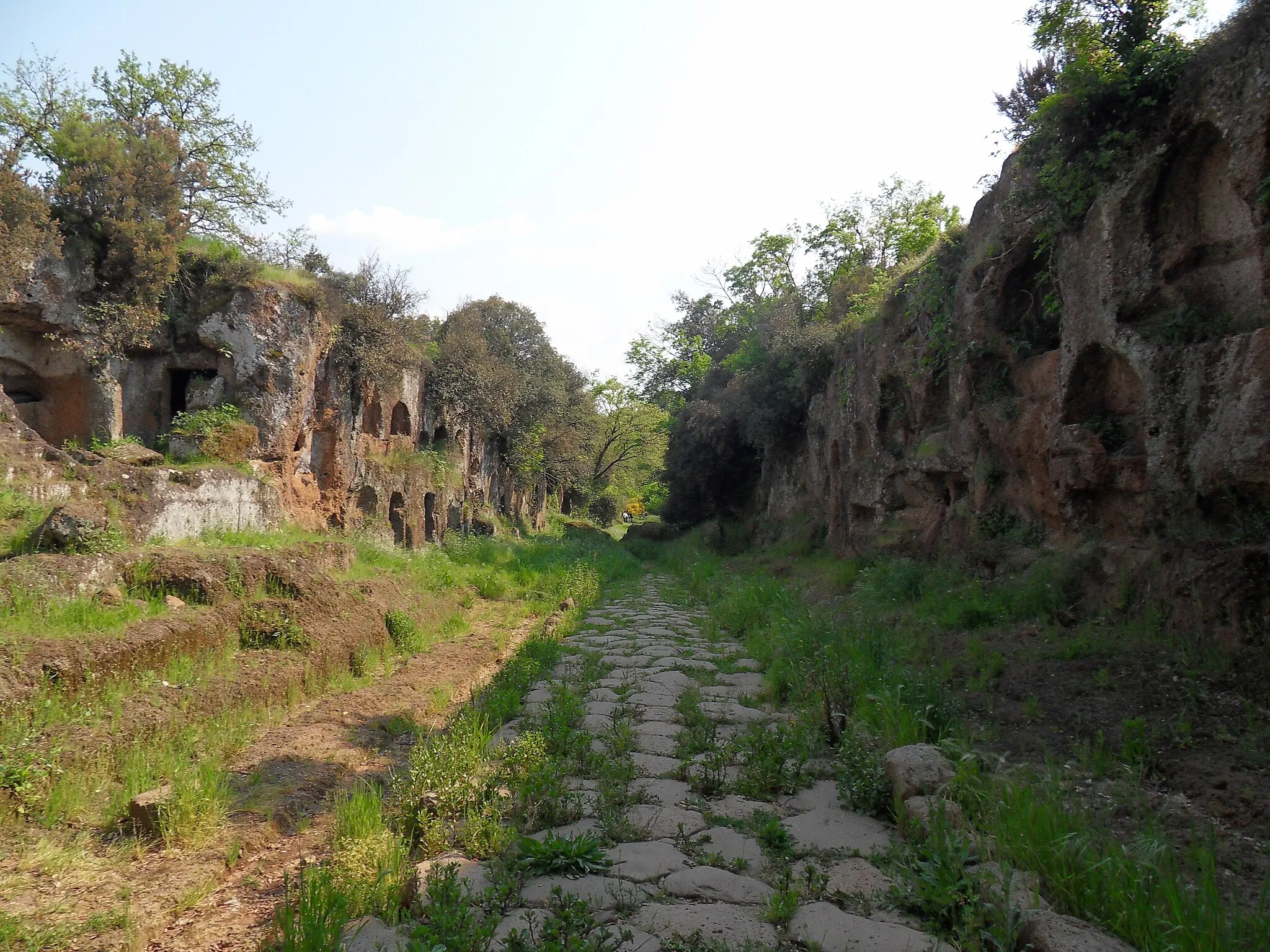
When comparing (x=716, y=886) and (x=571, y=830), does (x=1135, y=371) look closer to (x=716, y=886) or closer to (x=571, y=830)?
(x=716, y=886)

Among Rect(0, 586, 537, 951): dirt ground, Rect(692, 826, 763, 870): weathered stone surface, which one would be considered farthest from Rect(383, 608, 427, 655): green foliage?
Rect(692, 826, 763, 870): weathered stone surface

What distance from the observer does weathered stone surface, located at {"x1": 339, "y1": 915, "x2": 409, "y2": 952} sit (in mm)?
2855

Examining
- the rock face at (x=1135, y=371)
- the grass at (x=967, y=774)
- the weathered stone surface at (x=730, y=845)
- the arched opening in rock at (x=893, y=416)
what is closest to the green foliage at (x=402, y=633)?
the grass at (x=967, y=774)

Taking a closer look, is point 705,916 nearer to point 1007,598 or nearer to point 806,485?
point 1007,598

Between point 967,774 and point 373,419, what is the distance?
591 inches

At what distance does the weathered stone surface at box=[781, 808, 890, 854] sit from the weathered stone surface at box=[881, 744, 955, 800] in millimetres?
252

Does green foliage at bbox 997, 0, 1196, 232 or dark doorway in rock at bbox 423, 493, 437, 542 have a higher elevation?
green foliage at bbox 997, 0, 1196, 232

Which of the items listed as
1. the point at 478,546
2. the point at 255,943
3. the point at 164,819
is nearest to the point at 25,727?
the point at 164,819

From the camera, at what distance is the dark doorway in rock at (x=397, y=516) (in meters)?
17.1

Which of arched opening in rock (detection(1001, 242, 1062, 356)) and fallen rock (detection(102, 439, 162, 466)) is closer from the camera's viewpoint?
arched opening in rock (detection(1001, 242, 1062, 356))

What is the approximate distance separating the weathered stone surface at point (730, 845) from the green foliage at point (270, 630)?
4.94 meters

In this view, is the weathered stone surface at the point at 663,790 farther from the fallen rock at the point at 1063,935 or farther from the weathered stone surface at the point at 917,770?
the fallen rock at the point at 1063,935

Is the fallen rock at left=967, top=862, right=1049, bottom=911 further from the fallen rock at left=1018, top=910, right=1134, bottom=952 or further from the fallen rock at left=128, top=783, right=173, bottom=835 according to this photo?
the fallen rock at left=128, top=783, right=173, bottom=835

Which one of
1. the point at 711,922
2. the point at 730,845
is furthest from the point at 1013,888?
the point at 730,845
